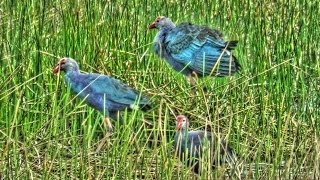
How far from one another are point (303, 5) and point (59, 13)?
183cm

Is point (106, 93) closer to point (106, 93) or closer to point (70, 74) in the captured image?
point (106, 93)

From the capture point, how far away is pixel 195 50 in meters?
6.57

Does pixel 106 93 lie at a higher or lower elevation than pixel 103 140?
higher

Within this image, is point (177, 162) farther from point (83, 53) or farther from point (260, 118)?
point (83, 53)

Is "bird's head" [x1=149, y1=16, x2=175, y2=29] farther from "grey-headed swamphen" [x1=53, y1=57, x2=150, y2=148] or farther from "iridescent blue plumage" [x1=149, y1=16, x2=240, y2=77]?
"grey-headed swamphen" [x1=53, y1=57, x2=150, y2=148]

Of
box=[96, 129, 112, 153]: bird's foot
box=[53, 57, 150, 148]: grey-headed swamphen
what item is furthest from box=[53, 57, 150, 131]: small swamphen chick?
box=[96, 129, 112, 153]: bird's foot

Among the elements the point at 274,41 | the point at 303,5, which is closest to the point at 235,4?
the point at 303,5

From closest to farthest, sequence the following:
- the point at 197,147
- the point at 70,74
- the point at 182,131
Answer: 1. the point at 197,147
2. the point at 182,131
3. the point at 70,74

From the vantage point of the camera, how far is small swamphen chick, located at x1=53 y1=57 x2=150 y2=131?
557 centimetres

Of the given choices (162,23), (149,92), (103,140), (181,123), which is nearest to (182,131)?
(181,123)

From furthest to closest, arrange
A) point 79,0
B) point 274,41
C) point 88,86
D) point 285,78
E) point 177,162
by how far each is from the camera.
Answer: point 79,0
point 274,41
point 285,78
point 88,86
point 177,162

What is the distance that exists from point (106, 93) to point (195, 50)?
3.67 feet

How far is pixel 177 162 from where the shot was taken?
5262 mm

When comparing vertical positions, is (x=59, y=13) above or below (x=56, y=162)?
above
